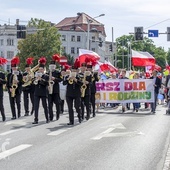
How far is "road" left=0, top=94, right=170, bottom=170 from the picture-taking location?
8.73m

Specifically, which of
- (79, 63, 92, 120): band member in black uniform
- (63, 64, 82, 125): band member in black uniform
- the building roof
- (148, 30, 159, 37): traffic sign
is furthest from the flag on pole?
the building roof

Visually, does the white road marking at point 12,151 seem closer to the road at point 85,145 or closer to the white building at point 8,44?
the road at point 85,145

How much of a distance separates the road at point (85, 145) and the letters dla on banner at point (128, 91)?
4935 mm

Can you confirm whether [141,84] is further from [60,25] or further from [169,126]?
[60,25]

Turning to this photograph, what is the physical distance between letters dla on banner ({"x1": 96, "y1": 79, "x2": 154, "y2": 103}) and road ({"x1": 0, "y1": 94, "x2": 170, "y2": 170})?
4935 mm

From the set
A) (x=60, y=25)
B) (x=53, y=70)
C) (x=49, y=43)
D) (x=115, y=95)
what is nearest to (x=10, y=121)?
(x=53, y=70)

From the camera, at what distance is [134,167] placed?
28.0 ft

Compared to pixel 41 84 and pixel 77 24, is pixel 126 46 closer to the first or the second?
pixel 77 24

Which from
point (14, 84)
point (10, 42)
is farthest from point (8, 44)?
point (14, 84)

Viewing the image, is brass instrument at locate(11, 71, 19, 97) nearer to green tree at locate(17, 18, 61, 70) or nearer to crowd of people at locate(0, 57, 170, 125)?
crowd of people at locate(0, 57, 170, 125)

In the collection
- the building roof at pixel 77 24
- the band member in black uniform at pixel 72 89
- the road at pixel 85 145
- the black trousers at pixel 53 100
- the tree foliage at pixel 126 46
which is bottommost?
the road at pixel 85 145

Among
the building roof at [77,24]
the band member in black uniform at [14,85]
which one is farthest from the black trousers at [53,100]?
the building roof at [77,24]

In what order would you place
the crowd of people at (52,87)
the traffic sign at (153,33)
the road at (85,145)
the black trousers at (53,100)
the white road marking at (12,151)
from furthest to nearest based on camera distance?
the traffic sign at (153,33), the black trousers at (53,100), the crowd of people at (52,87), the white road marking at (12,151), the road at (85,145)

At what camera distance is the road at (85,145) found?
344 inches
